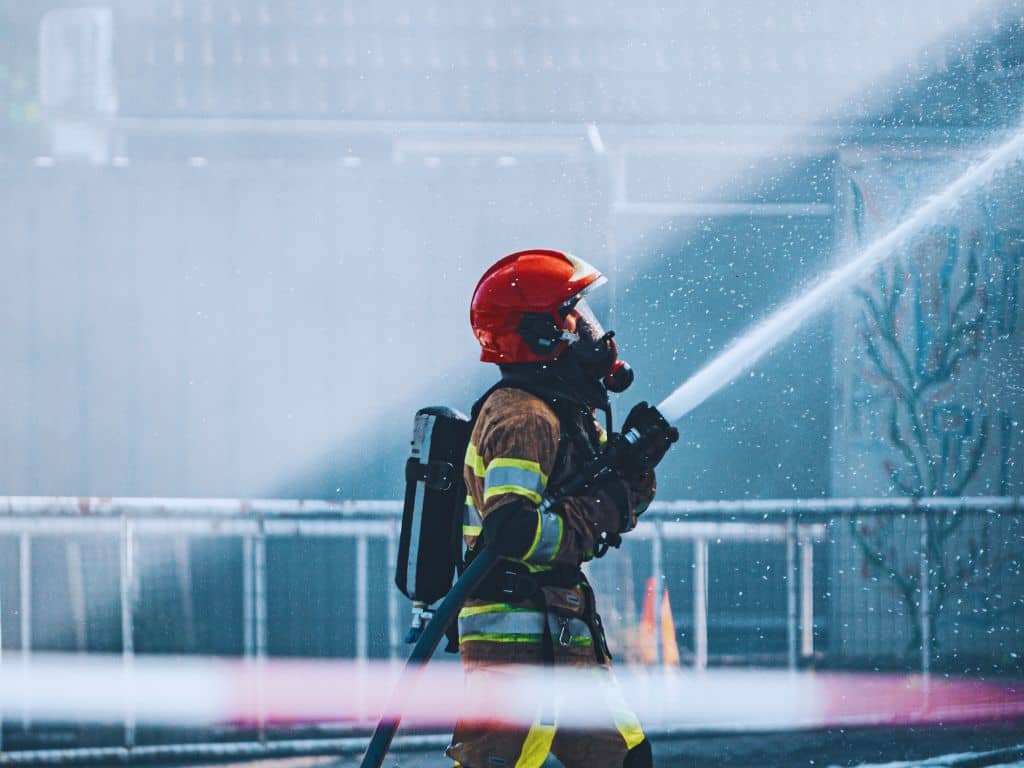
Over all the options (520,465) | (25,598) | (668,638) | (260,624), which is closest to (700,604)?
(668,638)

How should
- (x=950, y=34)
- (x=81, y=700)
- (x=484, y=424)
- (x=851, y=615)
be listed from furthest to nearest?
(x=950, y=34)
(x=851, y=615)
(x=81, y=700)
(x=484, y=424)

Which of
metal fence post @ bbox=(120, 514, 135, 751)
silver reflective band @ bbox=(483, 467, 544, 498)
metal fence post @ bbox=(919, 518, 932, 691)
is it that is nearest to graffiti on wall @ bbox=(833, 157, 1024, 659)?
metal fence post @ bbox=(919, 518, 932, 691)

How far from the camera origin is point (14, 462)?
7066mm

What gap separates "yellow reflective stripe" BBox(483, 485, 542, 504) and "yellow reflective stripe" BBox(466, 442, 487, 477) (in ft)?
0.42

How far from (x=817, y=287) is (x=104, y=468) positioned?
3.94 meters

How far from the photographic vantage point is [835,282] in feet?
26.0

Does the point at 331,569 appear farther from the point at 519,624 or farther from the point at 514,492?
the point at 514,492

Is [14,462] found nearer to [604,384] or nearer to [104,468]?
[104,468]

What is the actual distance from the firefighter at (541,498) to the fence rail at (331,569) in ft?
8.13

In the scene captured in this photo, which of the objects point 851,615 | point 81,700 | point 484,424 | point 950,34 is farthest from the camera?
point 950,34

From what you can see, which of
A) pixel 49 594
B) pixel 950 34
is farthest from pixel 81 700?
pixel 950 34

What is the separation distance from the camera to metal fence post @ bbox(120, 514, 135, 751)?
19.7 feet

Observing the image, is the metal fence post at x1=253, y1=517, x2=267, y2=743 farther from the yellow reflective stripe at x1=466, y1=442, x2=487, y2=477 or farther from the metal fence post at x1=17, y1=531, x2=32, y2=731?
the yellow reflective stripe at x1=466, y1=442, x2=487, y2=477

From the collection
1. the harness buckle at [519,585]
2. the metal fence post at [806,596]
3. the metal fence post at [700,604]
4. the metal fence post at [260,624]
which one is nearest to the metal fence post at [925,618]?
the metal fence post at [806,596]
